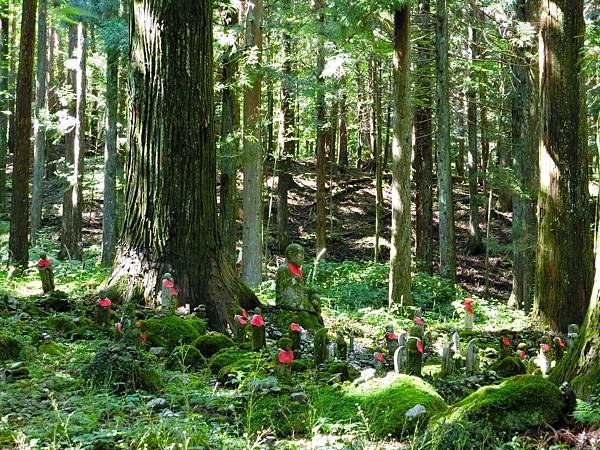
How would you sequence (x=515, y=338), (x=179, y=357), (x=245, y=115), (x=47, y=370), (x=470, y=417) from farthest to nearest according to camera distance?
(x=245, y=115)
(x=515, y=338)
(x=179, y=357)
(x=47, y=370)
(x=470, y=417)

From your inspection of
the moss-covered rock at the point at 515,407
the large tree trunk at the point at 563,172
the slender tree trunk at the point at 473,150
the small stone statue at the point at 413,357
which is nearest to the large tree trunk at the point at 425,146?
the slender tree trunk at the point at 473,150

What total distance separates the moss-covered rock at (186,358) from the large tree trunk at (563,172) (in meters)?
6.06

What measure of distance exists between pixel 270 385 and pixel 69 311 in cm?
358

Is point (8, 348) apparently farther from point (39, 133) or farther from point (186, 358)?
point (39, 133)

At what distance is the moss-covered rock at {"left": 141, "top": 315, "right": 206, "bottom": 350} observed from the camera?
570 centimetres

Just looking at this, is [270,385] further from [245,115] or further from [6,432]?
[245,115]

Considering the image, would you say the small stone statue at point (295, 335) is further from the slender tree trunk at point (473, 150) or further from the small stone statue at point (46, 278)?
the slender tree trunk at point (473, 150)

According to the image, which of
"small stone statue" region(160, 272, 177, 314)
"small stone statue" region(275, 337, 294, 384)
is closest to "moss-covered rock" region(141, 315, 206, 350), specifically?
"small stone statue" region(160, 272, 177, 314)

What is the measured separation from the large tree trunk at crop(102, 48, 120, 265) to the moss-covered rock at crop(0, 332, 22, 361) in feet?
36.8

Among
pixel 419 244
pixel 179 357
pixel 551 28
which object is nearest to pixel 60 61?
pixel 419 244

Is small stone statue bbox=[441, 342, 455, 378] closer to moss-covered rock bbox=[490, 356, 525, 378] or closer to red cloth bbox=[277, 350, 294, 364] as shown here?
moss-covered rock bbox=[490, 356, 525, 378]

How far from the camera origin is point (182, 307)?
656 centimetres

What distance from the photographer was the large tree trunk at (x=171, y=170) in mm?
6840

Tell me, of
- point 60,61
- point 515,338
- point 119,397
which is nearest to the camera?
point 119,397
